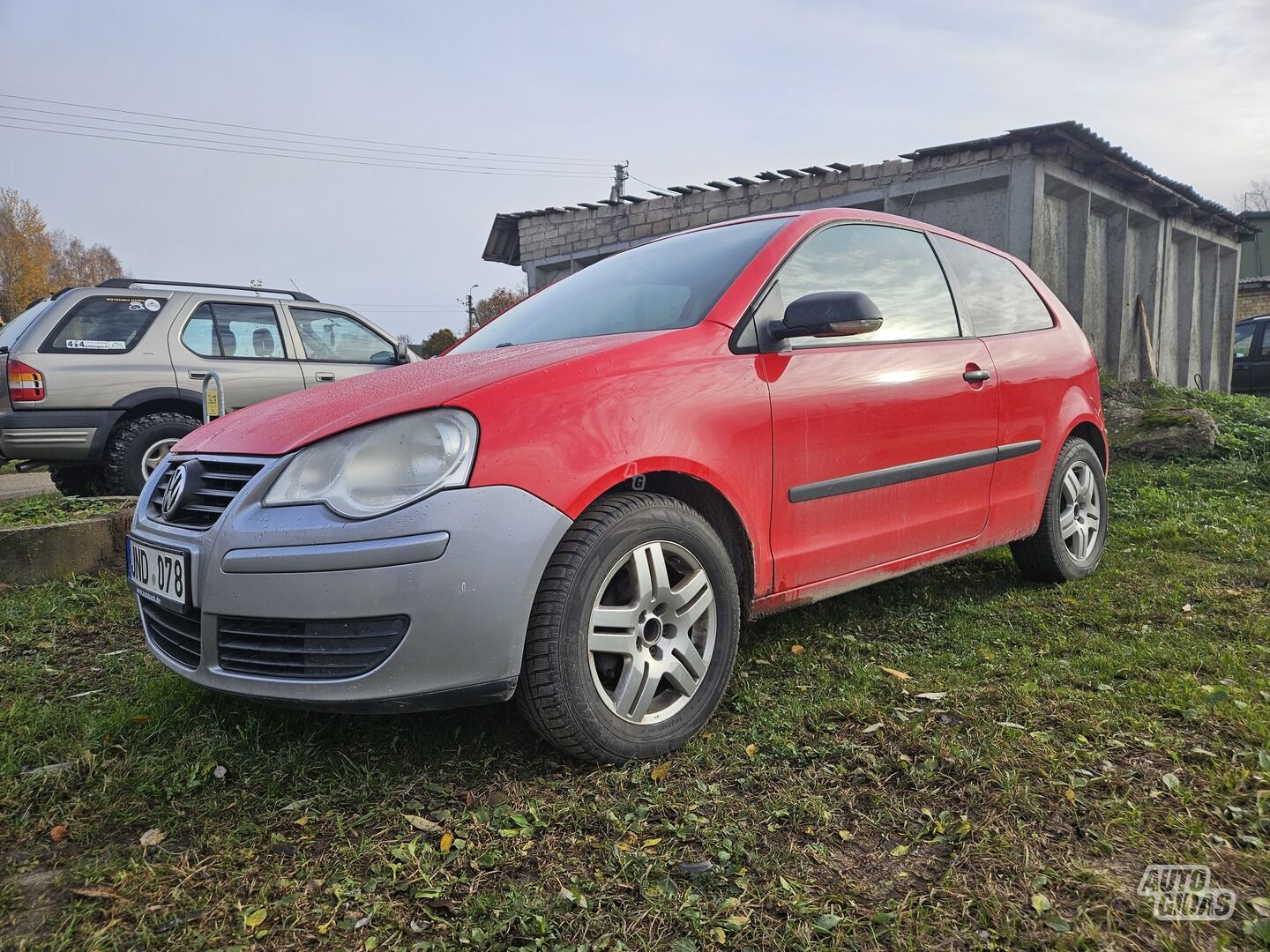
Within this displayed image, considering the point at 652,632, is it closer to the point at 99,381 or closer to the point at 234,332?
the point at 99,381

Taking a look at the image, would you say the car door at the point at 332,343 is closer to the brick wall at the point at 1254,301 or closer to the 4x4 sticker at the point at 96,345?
the 4x4 sticker at the point at 96,345

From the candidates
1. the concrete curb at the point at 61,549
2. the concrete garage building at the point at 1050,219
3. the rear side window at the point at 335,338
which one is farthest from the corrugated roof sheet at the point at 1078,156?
the concrete curb at the point at 61,549

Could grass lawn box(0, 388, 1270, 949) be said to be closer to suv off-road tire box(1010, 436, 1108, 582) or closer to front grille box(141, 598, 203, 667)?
front grille box(141, 598, 203, 667)

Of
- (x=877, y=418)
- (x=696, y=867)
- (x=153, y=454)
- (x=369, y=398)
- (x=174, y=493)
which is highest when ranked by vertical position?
(x=369, y=398)

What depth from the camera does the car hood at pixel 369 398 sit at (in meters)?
2.15

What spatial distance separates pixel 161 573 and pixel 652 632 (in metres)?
1.29

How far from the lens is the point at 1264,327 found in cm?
1667

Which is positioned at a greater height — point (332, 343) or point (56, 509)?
point (332, 343)

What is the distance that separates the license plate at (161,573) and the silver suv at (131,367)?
12.3ft

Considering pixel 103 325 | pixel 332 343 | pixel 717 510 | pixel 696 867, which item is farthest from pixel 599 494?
pixel 332 343

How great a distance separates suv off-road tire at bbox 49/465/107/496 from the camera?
6.57 meters

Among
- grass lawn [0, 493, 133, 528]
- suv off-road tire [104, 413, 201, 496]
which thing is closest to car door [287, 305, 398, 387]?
suv off-road tire [104, 413, 201, 496]

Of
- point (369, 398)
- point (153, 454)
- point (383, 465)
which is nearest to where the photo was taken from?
point (383, 465)

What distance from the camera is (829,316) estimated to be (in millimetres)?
Answer: 2572
